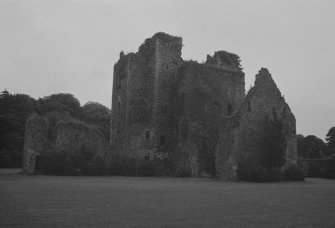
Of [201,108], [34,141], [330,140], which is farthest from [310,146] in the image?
[34,141]

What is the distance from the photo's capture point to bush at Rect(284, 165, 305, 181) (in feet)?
86.6

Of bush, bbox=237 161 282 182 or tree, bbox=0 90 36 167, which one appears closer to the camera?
bush, bbox=237 161 282 182

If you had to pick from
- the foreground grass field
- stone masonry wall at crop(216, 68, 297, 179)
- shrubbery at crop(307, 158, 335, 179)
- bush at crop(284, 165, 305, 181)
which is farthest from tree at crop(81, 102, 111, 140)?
the foreground grass field

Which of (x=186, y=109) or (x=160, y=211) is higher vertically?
(x=186, y=109)

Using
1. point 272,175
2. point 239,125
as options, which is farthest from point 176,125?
point 272,175

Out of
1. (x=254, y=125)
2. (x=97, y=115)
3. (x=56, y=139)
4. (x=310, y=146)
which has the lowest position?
(x=56, y=139)

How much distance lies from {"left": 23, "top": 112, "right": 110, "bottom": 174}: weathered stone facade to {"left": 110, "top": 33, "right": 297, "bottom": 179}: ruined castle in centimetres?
214

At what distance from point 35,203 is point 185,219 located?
4.57 metres

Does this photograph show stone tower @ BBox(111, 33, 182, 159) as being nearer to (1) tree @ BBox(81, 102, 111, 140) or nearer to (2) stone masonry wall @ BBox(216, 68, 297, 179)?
(2) stone masonry wall @ BBox(216, 68, 297, 179)

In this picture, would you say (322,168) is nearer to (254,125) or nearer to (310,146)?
(254,125)

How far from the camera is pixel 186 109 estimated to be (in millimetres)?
31500

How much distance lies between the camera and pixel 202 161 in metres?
30.0

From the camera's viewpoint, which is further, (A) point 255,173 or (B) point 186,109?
(B) point 186,109

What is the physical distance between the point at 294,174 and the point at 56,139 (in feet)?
59.8
